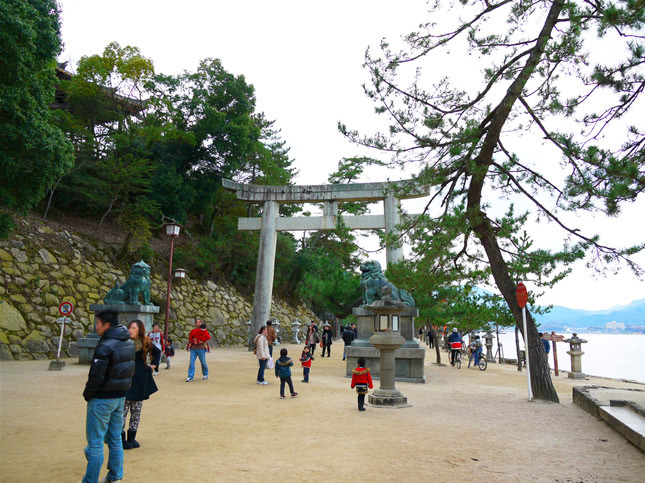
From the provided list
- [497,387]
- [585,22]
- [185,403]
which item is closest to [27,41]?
[185,403]

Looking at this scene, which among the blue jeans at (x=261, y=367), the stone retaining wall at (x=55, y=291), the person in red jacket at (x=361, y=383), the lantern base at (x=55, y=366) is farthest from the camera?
the stone retaining wall at (x=55, y=291)

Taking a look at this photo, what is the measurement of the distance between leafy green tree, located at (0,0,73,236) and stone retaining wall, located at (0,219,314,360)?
4.35 metres

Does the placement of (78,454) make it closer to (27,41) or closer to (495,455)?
(495,455)

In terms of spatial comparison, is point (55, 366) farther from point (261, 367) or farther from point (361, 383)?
point (361, 383)

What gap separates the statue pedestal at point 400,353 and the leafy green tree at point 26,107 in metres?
8.17

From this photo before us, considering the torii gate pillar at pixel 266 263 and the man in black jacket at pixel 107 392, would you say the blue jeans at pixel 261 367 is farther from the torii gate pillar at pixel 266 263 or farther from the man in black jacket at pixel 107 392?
the torii gate pillar at pixel 266 263

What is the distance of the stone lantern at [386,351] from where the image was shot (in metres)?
7.22

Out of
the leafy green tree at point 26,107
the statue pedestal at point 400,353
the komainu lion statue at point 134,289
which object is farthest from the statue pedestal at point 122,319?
the statue pedestal at point 400,353

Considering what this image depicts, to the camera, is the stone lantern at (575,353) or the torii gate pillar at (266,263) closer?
the stone lantern at (575,353)

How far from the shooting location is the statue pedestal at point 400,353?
10570mm

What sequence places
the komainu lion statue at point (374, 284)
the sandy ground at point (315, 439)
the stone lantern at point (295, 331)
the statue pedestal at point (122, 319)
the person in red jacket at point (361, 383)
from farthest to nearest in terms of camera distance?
the stone lantern at point (295, 331), the statue pedestal at point (122, 319), the komainu lion statue at point (374, 284), the person in red jacket at point (361, 383), the sandy ground at point (315, 439)

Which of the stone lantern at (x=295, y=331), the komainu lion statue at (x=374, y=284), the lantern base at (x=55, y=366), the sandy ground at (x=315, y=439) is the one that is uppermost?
the komainu lion statue at (x=374, y=284)

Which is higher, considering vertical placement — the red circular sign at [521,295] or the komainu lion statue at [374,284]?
the komainu lion statue at [374,284]

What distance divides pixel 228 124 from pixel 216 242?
19.9 ft
